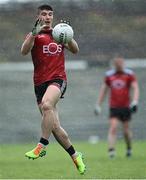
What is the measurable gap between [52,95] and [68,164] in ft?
12.0

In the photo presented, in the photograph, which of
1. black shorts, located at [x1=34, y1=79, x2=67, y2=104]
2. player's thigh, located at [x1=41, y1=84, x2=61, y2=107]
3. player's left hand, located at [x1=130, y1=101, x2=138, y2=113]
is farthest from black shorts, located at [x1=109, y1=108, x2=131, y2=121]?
player's thigh, located at [x1=41, y1=84, x2=61, y2=107]

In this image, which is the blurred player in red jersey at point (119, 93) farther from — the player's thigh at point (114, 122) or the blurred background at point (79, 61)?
the blurred background at point (79, 61)

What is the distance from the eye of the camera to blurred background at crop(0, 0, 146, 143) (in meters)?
20.4

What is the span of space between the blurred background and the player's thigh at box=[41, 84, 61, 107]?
8809 mm

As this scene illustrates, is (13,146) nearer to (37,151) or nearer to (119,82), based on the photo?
(119,82)

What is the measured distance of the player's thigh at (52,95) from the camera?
36.4ft

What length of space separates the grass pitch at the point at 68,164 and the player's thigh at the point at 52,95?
1.26m

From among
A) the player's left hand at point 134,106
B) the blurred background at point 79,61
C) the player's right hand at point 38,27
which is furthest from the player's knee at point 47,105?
the blurred background at point 79,61

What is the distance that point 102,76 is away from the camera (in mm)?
20906

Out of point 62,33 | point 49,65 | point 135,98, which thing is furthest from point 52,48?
point 135,98

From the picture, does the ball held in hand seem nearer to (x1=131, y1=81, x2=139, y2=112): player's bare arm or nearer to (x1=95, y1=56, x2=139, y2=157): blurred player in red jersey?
(x1=131, y1=81, x2=139, y2=112): player's bare arm

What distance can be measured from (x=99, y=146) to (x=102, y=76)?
→ 173 centimetres

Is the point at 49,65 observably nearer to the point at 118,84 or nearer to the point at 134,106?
the point at 134,106

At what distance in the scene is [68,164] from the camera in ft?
48.1
